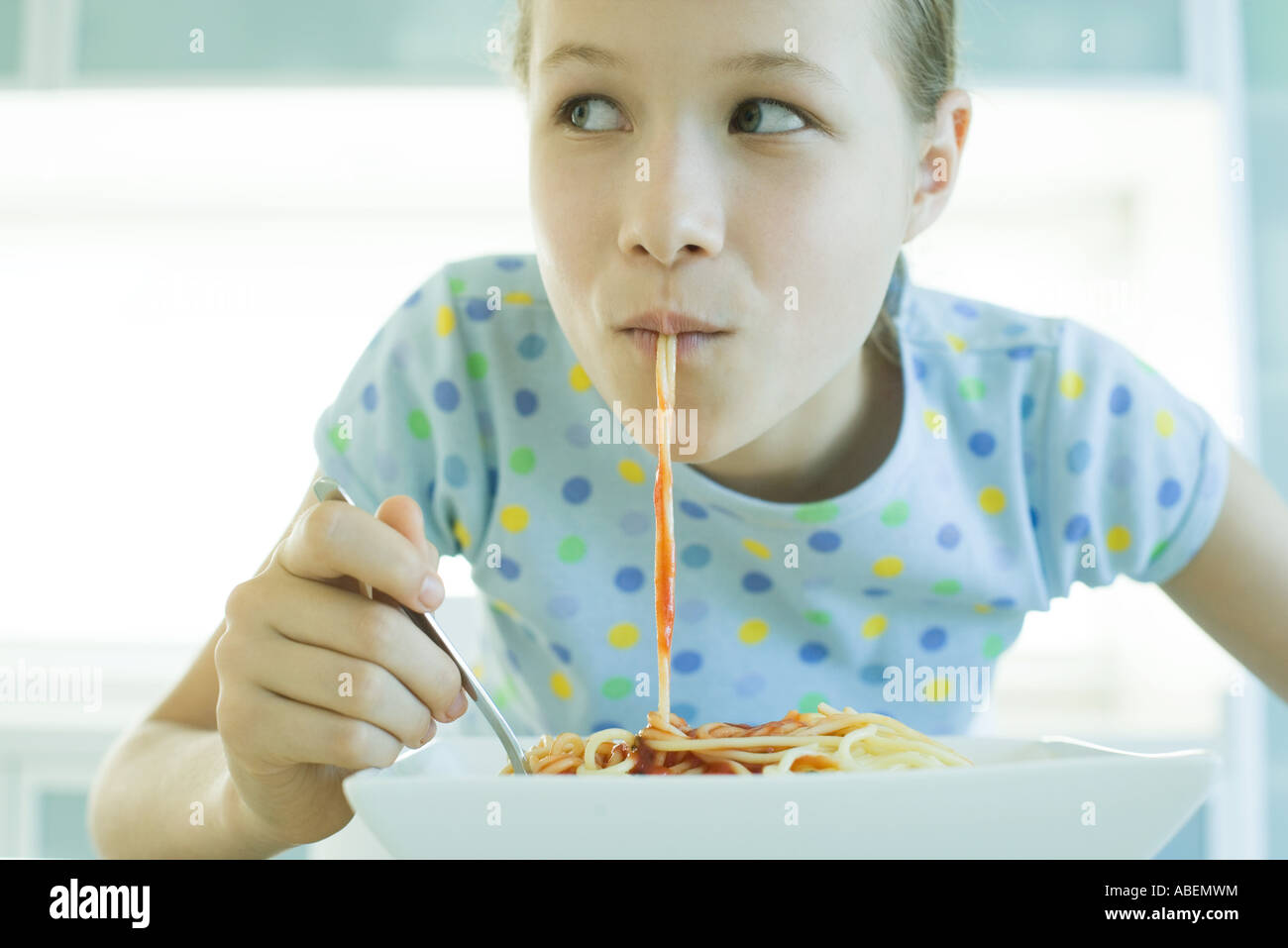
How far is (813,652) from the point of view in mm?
987

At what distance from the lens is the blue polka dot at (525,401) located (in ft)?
3.26

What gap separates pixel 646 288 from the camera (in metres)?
0.67

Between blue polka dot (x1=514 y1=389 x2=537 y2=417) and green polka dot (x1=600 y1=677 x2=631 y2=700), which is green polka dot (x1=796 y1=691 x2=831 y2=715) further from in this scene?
blue polka dot (x1=514 y1=389 x2=537 y2=417)

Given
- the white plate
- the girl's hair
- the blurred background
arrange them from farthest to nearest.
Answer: the blurred background → the girl's hair → the white plate

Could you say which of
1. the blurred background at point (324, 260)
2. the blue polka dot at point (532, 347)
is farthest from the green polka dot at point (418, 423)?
the blurred background at point (324, 260)

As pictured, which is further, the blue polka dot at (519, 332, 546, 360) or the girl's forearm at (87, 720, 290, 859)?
the blue polka dot at (519, 332, 546, 360)

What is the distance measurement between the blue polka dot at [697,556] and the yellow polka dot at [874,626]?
0.15m

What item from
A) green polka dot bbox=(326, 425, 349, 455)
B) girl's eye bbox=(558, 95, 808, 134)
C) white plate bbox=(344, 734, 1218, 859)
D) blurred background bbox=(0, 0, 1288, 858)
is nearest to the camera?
white plate bbox=(344, 734, 1218, 859)

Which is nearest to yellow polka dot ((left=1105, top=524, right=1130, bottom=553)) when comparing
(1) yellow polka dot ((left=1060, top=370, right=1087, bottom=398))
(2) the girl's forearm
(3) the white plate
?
(1) yellow polka dot ((left=1060, top=370, right=1087, bottom=398))

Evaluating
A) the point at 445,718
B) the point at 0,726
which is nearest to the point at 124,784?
the point at 445,718

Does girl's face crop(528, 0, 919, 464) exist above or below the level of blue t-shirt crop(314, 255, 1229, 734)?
above

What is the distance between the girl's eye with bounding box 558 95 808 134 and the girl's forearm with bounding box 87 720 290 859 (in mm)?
476

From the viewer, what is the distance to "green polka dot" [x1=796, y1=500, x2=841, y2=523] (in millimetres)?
930
